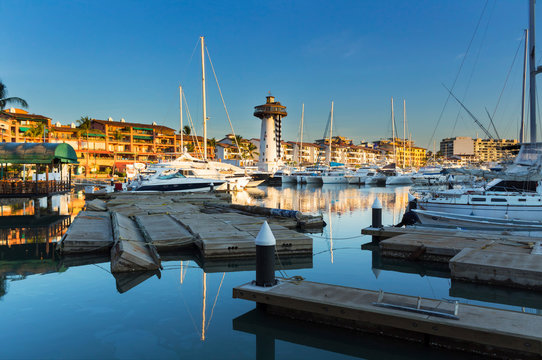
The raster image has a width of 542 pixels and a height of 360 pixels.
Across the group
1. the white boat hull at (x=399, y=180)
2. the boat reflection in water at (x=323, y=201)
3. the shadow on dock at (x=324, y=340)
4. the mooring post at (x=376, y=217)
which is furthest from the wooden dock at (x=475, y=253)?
the white boat hull at (x=399, y=180)

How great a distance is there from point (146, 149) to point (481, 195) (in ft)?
357

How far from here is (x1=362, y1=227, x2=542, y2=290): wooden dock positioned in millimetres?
11031

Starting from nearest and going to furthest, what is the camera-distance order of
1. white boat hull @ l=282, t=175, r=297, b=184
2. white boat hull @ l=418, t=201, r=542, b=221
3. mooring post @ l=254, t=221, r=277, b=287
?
mooring post @ l=254, t=221, r=277, b=287
white boat hull @ l=418, t=201, r=542, b=221
white boat hull @ l=282, t=175, r=297, b=184

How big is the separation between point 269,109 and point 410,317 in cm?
10082

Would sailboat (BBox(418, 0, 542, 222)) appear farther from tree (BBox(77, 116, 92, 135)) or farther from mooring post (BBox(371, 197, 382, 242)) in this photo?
tree (BBox(77, 116, 92, 135))

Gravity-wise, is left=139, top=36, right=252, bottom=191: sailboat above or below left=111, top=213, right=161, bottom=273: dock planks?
above

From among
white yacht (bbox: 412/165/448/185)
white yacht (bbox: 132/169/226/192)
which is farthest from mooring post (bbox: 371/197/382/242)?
white yacht (bbox: 412/165/448/185)

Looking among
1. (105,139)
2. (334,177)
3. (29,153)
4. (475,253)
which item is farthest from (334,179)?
(475,253)

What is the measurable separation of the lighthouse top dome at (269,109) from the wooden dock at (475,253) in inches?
3495

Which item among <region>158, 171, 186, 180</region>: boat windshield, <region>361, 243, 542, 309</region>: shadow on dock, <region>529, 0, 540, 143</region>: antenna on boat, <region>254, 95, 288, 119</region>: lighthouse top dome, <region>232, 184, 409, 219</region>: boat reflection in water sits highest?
<region>254, 95, 288, 119</region>: lighthouse top dome

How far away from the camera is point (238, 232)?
17078 millimetres

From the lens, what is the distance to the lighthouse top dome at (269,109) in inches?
4151

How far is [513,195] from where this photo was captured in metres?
21.3

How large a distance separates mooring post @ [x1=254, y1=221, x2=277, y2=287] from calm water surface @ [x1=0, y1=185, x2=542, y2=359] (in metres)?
0.84
